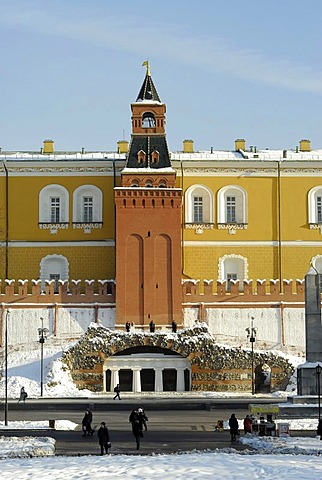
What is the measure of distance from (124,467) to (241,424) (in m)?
11.0

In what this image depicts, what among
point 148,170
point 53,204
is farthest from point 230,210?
point 53,204

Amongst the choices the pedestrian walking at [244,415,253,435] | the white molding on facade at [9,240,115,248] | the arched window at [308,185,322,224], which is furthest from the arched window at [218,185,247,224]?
the pedestrian walking at [244,415,253,435]

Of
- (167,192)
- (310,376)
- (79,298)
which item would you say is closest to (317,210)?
(167,192)

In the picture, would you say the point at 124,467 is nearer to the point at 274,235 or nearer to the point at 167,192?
the point at 167,192

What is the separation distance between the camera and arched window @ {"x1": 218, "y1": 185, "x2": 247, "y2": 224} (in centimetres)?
6225

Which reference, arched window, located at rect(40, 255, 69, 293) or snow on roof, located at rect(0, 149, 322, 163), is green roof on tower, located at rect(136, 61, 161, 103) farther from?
arched window, located at rect(40, 255, 69, 293)

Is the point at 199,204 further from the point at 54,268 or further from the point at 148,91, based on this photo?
the point at 54,268

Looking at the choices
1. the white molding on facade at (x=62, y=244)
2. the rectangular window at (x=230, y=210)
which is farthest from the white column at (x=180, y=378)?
the rectangular window at (x=230, y=210)

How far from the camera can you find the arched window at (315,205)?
62.4 metres

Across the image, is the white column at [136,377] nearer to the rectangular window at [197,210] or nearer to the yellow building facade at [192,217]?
the yellow building facade at [192,217]

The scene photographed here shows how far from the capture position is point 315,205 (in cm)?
6275

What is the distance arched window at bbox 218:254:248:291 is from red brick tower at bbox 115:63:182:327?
6073 mm

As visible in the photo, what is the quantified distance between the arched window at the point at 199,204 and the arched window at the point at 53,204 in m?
7.23

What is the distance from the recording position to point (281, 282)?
60.4m
